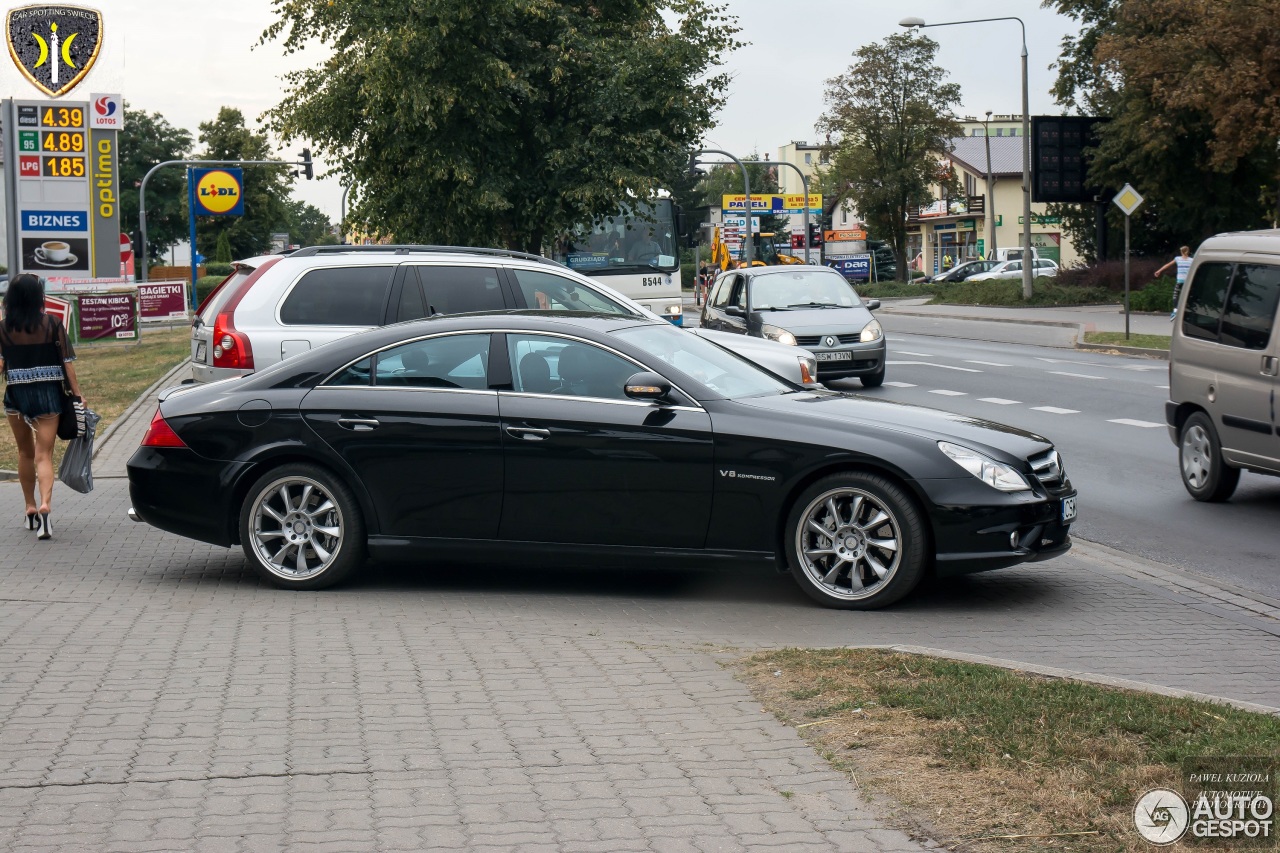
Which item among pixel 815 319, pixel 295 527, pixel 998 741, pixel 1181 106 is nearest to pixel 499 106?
pixel 815 319

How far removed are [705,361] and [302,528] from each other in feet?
7.85

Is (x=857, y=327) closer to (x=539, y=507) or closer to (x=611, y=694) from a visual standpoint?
(x=539, y=507)

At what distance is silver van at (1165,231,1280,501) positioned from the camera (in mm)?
10500

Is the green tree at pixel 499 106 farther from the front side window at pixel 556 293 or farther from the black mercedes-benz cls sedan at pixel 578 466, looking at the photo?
the black mercedes-benz cls sedan at pixel 578 466

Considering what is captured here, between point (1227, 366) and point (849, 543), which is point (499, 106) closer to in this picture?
point (1227, 366)

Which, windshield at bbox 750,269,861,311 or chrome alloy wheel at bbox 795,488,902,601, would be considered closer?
chrome alloy wheel at bbox 795,488,902,601

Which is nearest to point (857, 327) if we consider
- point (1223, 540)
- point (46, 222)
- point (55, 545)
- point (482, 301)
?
point (482, 301)

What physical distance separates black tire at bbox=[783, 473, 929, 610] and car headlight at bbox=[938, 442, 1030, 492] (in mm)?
316

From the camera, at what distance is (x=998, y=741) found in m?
4.76

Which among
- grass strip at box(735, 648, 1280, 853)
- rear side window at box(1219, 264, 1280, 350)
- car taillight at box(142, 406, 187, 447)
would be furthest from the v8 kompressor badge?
grass strip at box(735, 648, 1280, 853)

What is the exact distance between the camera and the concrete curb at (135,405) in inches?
617

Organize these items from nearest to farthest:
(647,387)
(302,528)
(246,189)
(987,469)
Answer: (987,469) < (647,387) < (302,528) < (246,189)

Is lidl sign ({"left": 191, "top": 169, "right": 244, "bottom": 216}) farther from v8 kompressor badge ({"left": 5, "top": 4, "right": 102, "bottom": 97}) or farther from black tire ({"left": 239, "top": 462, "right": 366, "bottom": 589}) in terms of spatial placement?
black tire ({"left": 239, "top": 462, "right": 366, "bottom": 589})

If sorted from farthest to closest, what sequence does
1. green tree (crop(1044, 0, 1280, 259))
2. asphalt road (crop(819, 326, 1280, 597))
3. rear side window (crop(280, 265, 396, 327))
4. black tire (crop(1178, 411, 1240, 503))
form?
green tree (crop(1044, 0, 1280, 259)) < rear side window (crop(280, 265, 396, 327)) < black tire (crop(1178, 411, 1240, 503)) < asphalt road (crop(819, 326, 1280, 597))
